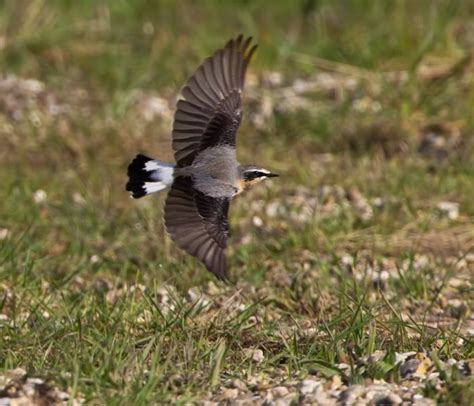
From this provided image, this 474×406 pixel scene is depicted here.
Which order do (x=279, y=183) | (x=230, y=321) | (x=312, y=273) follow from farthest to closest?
(x=279, y=183) < (x=312, y=273) < (x=230, y=321)

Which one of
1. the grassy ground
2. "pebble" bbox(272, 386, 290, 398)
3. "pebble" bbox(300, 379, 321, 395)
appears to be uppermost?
the grassy ground

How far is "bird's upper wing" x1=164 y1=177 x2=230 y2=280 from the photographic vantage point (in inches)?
226

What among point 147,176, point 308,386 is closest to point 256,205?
point 147,176

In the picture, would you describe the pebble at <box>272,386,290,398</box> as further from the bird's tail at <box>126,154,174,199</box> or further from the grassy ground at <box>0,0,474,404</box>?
the bird's tail at <box>126,154,174,199</box>

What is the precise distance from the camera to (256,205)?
789 centimetres

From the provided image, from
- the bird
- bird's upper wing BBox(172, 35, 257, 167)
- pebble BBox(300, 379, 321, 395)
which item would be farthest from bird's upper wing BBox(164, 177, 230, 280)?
pebble BBox(300, 379, 321, 395)

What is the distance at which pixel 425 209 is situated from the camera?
7.70 meters

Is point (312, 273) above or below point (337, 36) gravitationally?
below

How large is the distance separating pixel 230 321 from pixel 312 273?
1335 mm

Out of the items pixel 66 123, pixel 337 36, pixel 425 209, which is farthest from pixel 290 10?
pixel 425 209

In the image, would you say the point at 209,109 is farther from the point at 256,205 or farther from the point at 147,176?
the point at 256,205

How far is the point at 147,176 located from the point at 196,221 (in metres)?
0.33

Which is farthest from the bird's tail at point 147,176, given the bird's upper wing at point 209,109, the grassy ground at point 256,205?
the grassy ground at point 256,205

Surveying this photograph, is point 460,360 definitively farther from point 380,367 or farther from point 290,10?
point 290,10
